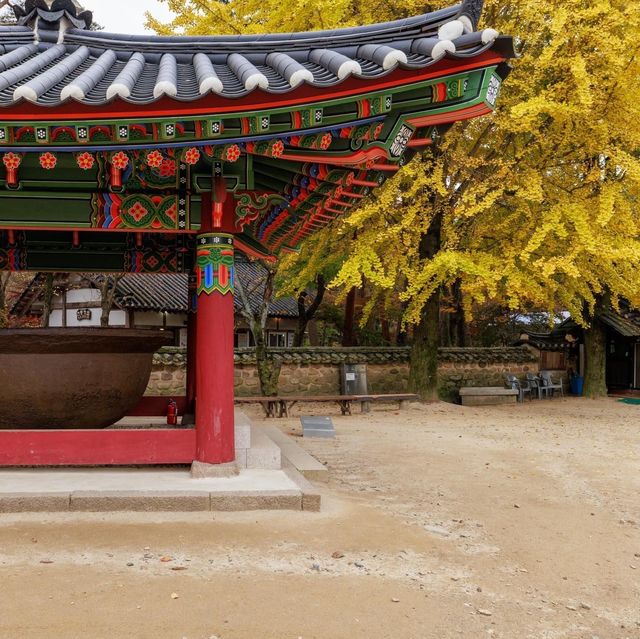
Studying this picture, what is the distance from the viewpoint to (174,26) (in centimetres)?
1458

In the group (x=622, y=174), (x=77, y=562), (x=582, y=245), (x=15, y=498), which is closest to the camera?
(x=77, y=562)

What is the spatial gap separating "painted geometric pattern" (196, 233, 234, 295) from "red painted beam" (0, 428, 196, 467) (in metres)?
1.33

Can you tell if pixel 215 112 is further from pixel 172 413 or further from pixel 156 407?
pixel 156 407

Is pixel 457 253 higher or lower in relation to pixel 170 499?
higher

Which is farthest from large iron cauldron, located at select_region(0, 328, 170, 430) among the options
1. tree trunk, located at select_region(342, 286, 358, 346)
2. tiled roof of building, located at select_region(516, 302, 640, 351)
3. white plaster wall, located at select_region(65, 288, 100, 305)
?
white plaster wall, located at select_region(65, 288, 100, 305)

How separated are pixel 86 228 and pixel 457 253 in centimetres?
855

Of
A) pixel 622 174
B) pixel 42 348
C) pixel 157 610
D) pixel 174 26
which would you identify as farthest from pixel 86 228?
pixel 622 174

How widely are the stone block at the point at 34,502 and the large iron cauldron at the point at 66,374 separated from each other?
1.19 m

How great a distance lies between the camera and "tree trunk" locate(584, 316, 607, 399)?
19.0 metres

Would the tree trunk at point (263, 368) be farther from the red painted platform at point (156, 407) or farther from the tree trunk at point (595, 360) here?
the tree trunk at point (595, 360)

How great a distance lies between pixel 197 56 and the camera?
6094 mm

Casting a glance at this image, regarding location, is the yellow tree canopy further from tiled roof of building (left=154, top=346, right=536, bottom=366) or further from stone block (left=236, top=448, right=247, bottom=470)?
stone block (left=236, top=448, right=247, bottom=470)

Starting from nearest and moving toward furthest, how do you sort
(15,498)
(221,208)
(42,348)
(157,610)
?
(157,610), (15,498), (221,208), (42,348)

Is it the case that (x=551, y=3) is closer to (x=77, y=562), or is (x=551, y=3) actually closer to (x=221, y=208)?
(x=221, y=208)
